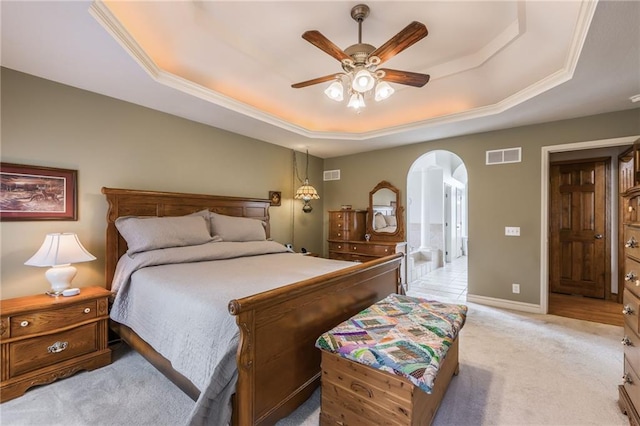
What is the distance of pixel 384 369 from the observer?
55.2 inches

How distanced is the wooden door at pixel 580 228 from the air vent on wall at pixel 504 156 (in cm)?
137

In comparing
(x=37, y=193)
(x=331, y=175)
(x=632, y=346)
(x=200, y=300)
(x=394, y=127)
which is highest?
(x=394, y=127)

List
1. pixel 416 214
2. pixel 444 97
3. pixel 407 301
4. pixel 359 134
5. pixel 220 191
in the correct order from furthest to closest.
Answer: pixel 416 214
pixel 359 134
pixel 220 191
pixel 444 97
pixel 407 301

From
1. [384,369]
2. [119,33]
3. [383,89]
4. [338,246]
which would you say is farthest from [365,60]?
[338,246]

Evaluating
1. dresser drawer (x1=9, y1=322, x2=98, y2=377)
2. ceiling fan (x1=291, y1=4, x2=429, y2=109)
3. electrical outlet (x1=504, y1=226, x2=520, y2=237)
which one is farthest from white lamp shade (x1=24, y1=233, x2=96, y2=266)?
electrical outlet (x1=504, y1=226, x2=520, y2=237)

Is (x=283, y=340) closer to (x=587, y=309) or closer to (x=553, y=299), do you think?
(x=587, y=309)

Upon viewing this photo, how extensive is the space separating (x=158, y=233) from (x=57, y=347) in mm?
1076

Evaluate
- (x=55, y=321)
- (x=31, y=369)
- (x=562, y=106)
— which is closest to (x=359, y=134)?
(x=562, y=106)

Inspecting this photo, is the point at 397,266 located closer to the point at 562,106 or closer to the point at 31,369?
the point at 562,106

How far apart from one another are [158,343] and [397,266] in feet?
7.37

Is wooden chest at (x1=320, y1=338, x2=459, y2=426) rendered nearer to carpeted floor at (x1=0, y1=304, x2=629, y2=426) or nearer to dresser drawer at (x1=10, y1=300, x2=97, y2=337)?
carpeted floor at (x1=0, y1=304, x2=629, y2=426)

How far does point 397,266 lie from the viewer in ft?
9.85

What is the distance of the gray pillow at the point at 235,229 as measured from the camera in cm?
329

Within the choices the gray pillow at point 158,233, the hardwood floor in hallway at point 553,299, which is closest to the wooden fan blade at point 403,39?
the gray pillow at point 158,233
